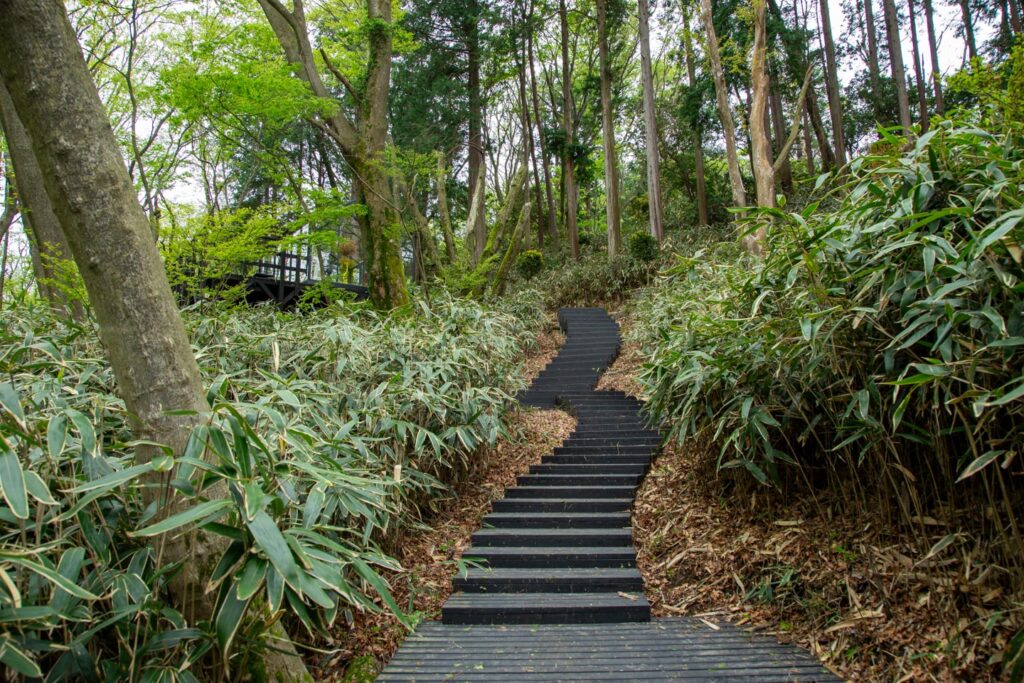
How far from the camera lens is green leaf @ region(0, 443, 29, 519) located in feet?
4.34

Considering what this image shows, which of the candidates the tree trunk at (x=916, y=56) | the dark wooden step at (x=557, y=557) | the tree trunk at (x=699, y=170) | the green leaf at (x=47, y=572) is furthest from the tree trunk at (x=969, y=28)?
the green leaf at (x=47, y=572)

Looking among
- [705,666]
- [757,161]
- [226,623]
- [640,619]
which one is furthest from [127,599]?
[757,161]

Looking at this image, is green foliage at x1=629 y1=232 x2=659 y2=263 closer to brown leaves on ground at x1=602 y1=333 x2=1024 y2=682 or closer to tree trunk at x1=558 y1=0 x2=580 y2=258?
tree trunk at x1=558 y1=0 x2=580 y2=258

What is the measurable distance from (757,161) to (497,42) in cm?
839

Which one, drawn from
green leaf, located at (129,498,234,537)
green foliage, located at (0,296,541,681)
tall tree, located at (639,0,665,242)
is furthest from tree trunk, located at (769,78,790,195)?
green leaf, located at (129,498,234,537)

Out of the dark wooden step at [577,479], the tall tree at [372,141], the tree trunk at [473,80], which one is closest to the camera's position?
the dark wooden step at [577,479]

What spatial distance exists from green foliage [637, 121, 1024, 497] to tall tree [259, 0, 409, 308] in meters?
4.85

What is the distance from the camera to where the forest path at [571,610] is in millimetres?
2459

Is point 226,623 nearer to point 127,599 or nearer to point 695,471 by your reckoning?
point 127,599

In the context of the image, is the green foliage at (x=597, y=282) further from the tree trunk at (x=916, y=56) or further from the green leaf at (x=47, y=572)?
the green leaf at (x=47, y=572)

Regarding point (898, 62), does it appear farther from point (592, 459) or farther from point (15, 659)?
point (15, 659)

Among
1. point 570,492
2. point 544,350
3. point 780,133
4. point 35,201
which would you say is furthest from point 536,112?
point 570,492

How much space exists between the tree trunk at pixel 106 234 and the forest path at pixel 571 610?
52.4 inches

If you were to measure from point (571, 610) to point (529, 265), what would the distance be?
11487 mm
